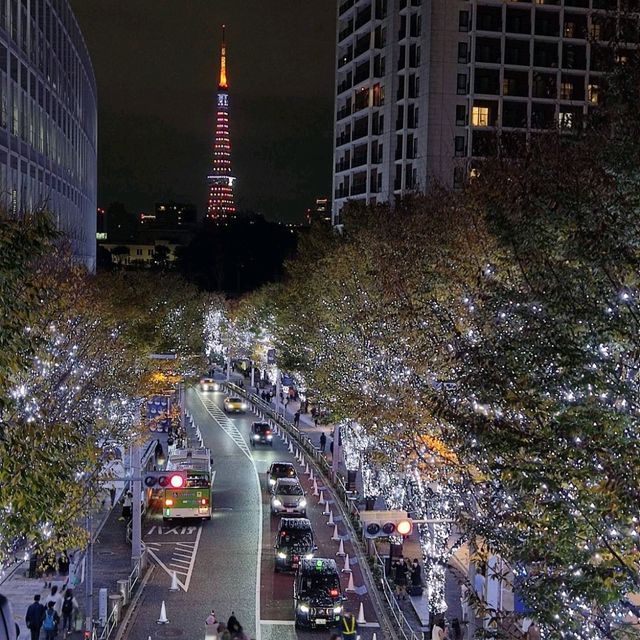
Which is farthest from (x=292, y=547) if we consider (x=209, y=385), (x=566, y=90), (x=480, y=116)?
(x=209, y=385)

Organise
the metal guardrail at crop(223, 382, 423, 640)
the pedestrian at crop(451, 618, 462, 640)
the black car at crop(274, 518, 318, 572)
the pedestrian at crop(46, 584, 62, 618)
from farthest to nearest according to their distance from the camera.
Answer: the black car at crop(274, 518, 318, 572) < the pedestrian at crop(46, 584, 62, 618) < the metal guardrail at crop(223, 382, 423, 640) < the pedestrian at crop(451, 618, 462, 640)

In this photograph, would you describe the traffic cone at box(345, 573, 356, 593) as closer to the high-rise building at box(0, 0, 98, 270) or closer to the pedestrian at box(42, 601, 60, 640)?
the pedestrian at box(42, 601, 60, 640)

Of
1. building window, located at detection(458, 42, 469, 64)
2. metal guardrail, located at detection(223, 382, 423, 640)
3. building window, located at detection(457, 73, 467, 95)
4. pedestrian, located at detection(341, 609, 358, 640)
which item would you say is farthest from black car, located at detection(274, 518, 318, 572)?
building window, located at detection(458, 42, 469, 64)

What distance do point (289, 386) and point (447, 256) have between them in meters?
44.9

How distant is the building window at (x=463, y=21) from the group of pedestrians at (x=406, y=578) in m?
41.6

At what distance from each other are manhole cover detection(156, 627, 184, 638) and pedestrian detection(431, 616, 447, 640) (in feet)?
18.0

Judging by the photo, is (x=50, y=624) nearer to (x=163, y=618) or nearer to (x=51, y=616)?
(x=51, y=616)

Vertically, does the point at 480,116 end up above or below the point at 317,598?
above

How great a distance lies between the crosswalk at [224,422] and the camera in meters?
43.9

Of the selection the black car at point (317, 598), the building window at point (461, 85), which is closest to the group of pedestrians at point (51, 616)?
the black car at point (317, 598)

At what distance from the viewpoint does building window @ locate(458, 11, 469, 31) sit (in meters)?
55.3

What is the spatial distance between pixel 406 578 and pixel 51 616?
8.93m

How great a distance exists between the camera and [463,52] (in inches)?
2190

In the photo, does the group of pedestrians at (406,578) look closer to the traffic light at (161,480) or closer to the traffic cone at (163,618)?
the traffic cone at (163,618)
